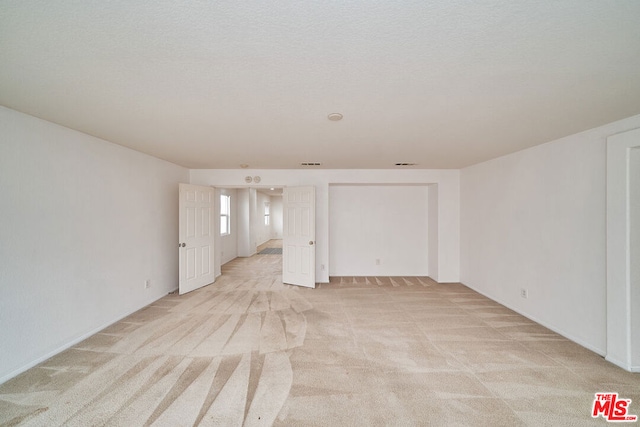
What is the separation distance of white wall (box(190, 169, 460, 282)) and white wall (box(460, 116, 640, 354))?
0.65m

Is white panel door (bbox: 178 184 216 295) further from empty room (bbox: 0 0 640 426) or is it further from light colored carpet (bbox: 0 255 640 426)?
light colored carpet (bbox: 0 255 640 426)

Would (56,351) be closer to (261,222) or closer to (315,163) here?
(315,163)

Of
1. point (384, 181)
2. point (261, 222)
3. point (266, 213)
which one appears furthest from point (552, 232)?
point (266, 213)

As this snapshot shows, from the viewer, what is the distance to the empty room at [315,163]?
1.21 m

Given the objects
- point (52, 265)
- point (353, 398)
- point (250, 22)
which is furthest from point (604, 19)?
point (52, 265)

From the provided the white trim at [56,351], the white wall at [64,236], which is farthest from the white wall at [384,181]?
the white trim at [56,351]

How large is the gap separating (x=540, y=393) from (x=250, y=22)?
10.7ft

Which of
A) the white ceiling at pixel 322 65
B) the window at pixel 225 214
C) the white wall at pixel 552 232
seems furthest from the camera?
A: the window at pixel 225 214

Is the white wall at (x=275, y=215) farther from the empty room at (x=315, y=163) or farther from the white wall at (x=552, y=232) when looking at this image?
the white wall at (x=552, y=232)

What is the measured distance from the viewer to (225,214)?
7293 millimetres

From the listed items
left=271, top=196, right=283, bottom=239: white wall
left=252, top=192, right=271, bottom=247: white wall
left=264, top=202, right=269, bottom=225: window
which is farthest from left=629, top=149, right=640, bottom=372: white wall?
left=271, top=196, right=283, bottom=239: white wall

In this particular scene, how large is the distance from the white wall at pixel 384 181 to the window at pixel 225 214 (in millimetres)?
2215

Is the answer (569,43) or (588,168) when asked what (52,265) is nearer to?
(569,43)

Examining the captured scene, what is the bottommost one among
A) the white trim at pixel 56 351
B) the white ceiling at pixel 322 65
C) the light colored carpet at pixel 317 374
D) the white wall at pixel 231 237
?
the light colored carpet at pixel 317 374
